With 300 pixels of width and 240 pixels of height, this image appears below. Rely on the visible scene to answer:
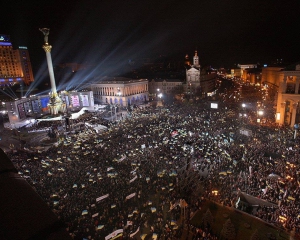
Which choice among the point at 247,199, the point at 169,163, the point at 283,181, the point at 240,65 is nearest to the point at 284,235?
the point at 247,199

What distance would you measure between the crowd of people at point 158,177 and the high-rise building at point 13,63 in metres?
54.4

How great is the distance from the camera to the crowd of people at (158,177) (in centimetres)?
1328

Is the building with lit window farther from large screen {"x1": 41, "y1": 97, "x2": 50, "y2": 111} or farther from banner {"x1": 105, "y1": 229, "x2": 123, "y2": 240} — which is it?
banner {"x1": 105, "y1": 229, "x2": 123, "y2": 240}

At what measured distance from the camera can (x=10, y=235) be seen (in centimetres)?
212

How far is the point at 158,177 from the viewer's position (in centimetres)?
1795

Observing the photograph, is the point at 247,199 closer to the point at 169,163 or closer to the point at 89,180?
the point at 169,163

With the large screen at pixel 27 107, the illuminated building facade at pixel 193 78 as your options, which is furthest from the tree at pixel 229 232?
the illuminated building facade at pixel 193 78

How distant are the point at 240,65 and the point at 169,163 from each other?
462 feet

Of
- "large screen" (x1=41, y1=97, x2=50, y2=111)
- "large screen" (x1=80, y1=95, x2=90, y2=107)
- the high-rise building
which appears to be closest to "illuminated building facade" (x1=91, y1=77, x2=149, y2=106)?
"large screen" (x1=80, y1=95, x2=90, y2=107)

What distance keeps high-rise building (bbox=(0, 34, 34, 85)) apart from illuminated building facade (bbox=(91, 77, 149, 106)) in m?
23.3

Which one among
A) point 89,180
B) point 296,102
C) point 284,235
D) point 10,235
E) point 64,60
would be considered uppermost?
point 64,60

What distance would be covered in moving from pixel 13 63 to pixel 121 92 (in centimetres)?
3641

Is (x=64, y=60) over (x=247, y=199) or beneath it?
over

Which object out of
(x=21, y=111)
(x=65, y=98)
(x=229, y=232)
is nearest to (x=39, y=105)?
(x=65, y=98)
